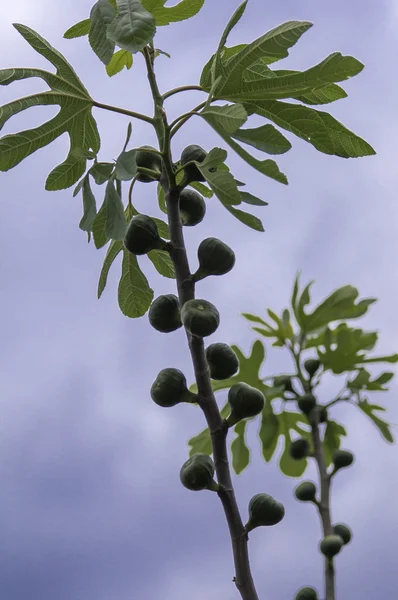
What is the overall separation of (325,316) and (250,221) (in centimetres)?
164

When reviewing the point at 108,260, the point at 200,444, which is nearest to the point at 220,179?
the point at 108,260

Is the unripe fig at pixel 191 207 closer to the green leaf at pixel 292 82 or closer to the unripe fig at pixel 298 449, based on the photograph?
the green leaf at pixel 292 82

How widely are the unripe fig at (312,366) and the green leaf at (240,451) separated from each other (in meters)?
0.37

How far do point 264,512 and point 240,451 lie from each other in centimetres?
167

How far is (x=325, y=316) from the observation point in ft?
10.9

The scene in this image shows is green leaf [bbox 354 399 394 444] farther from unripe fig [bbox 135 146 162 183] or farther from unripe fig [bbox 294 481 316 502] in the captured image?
unripe fig [bbox 135 146 162 183]

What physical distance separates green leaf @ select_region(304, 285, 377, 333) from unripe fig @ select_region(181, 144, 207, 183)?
156 centimetres

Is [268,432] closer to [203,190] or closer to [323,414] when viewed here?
[323,414]

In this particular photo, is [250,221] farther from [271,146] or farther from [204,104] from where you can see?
[204,104]

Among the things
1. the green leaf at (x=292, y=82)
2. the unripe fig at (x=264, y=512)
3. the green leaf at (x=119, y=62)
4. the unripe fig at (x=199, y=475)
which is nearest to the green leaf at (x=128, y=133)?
the green leaf at (x=292, y=82)

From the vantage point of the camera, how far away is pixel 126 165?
1737 millimetres

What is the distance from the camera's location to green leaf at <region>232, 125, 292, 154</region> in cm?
181

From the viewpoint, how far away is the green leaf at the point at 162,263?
2307 millimetres

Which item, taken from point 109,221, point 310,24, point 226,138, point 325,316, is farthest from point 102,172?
point 325,316
